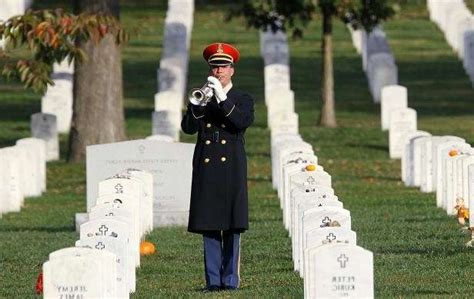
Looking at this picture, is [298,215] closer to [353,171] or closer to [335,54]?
[353,171]

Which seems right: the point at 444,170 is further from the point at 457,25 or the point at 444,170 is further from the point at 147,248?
the point at 457,25

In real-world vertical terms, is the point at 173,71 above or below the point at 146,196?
above

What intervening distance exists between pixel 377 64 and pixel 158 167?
16.9 metres

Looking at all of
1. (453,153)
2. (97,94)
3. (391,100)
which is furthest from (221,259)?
(391,100)

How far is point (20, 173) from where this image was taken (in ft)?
84.7

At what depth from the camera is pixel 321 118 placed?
115 feet

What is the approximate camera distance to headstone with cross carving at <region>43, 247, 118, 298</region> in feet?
40.9

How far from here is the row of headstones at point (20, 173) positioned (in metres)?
24.8

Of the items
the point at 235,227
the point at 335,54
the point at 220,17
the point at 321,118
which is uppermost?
the point at 220,17

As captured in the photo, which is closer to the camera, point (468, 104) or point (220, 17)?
point (468, 104)

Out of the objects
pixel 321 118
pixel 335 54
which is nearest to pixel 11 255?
pixel 321 118

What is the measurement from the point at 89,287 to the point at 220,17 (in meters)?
40.9

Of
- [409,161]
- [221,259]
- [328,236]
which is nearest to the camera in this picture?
[328,236]

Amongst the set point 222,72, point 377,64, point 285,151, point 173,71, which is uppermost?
point 377,64
